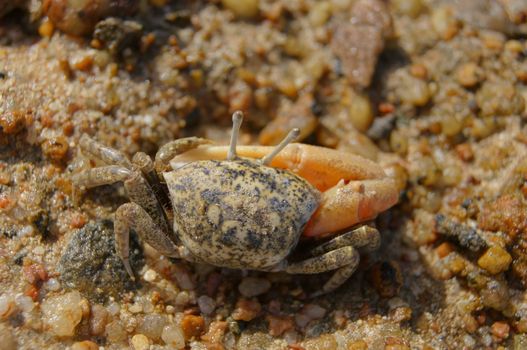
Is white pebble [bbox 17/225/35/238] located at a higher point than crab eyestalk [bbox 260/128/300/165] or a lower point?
lower

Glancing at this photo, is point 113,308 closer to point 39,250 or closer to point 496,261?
point 39,250

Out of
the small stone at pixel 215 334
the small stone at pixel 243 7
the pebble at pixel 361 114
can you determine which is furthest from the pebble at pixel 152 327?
the small stone at pixel 243 7

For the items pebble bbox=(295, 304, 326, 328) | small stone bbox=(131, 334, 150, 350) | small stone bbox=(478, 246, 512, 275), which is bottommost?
small stone bbox=(131, 334, 150, 350)

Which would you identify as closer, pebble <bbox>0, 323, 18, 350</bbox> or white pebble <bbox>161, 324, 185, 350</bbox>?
pebble <bbox>0, 323, 18, 350</bbox>

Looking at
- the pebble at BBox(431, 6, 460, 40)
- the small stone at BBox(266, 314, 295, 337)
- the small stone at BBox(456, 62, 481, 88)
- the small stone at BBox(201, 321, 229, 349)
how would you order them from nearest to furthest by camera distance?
the small stone at BBox(201, 321, 229, 349)
the small stone at BBox(266, 314, 295, 337)
the small stone at BBox(456, 62, 481, 88)
the pebble at BBox(431, 6, 460, 40)

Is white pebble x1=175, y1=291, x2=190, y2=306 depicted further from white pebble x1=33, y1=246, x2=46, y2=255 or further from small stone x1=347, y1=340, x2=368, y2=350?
small stone x1=347, y1=340, x2=368, y2=350

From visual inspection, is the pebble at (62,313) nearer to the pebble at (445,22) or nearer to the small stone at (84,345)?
the small stone at (84,345)

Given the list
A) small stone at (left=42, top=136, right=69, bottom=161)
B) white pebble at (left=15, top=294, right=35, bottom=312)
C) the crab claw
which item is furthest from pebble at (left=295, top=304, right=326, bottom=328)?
small stone at (left=42, top=136, right=69, bottom=161)
